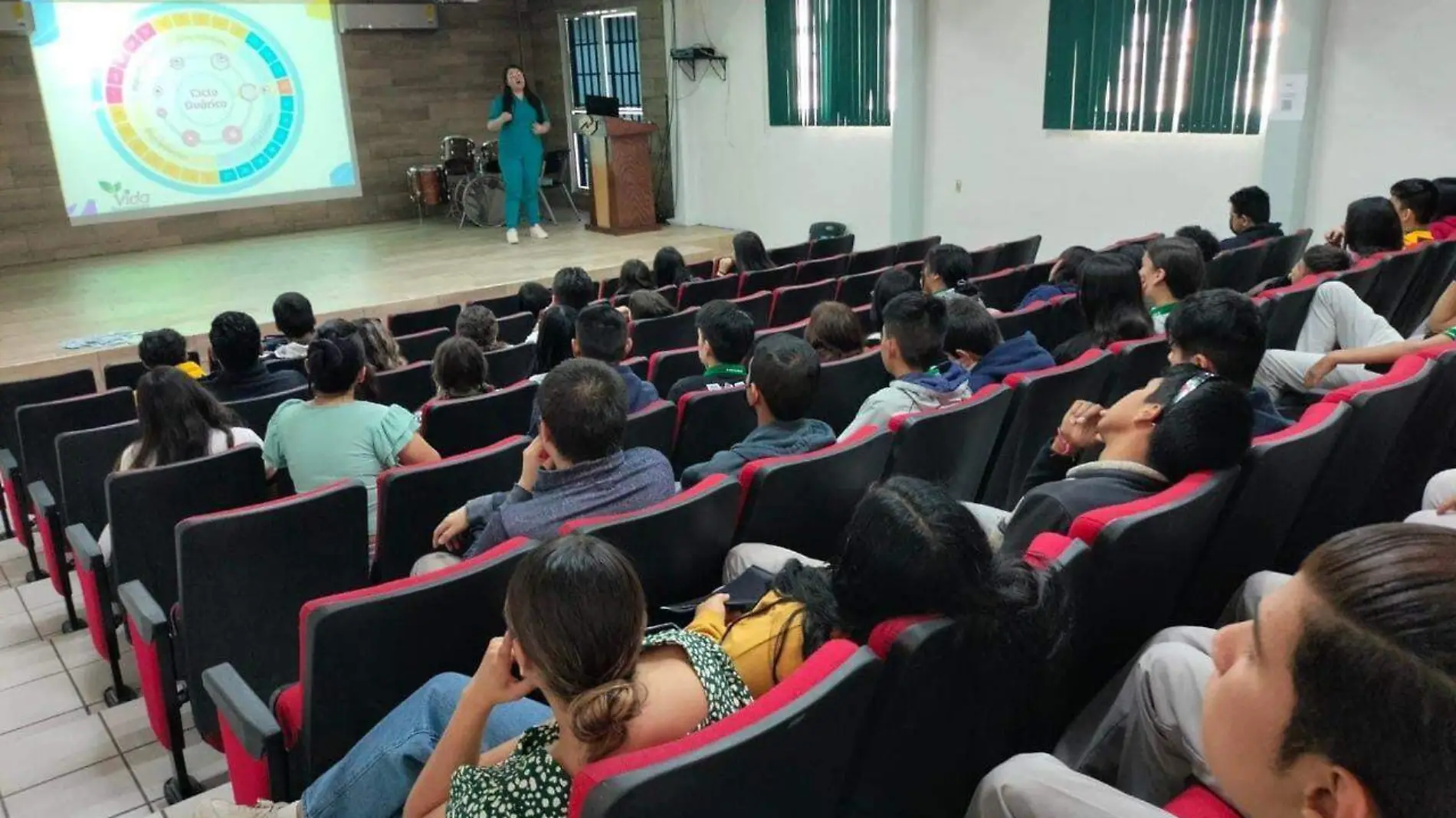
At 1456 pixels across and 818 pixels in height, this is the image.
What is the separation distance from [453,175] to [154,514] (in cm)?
920

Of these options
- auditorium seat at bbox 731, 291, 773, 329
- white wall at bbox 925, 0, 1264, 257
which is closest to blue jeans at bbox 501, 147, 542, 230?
white wall at bbox 925, 0, 1264, 257

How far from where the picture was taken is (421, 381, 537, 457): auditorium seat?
296 cm

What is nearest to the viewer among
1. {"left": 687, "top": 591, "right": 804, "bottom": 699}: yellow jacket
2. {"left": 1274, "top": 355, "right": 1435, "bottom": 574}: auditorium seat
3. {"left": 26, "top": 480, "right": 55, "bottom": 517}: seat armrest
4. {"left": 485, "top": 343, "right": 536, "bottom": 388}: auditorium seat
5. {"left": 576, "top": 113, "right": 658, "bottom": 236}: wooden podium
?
{"left": 687, "top": 591, "right": 804, "bottom": 699}: yellow jacket

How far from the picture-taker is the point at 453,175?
36.1ft

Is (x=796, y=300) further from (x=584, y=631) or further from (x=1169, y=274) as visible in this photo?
(x=584, y=631)

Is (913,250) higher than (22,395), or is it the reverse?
(913,250)

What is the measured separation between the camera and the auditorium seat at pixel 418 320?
5461 mm

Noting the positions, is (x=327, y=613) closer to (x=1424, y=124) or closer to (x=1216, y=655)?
(x=1216, y=655)

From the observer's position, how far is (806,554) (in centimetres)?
224

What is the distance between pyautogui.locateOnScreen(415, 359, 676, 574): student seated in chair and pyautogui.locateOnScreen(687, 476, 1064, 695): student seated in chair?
0.62 m

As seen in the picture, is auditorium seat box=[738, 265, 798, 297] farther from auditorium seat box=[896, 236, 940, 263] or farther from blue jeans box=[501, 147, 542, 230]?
blue jeans box=[501, 147, 542, 230]

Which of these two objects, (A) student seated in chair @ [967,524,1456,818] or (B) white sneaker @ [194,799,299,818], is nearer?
(A) student seated in chair @ [967,524,1456,818]

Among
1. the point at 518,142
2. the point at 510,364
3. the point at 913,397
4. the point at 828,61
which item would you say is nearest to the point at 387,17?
the point at 518,142

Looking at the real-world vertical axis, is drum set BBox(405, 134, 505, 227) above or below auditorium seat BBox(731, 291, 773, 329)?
above
